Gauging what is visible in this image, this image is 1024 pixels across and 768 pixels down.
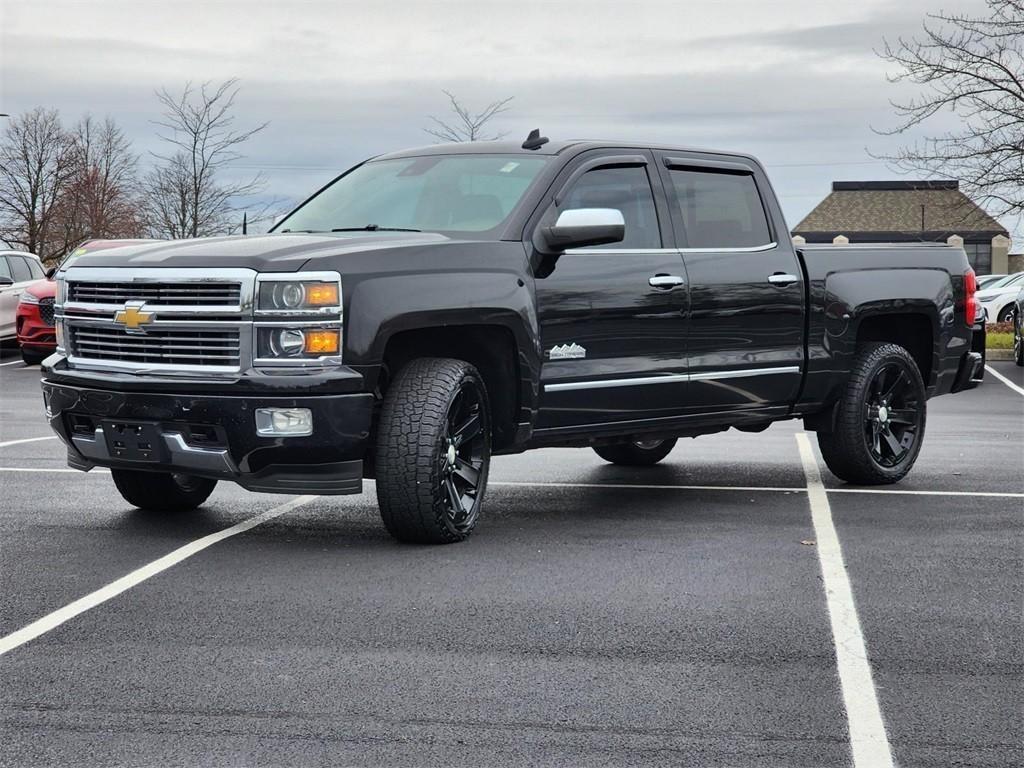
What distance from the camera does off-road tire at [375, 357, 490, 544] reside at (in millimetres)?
6836

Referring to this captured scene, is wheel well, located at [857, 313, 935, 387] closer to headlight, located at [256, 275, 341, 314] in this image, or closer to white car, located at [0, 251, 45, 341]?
headlight, located at [256, 275, 341, 314]

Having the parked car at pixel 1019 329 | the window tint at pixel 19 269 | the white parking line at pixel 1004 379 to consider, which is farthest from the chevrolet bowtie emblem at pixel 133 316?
the parked car at pixel 1019 329

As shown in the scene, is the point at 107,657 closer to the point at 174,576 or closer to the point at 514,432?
the point at 174,576

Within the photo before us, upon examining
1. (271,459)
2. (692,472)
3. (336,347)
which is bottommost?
(692,472)

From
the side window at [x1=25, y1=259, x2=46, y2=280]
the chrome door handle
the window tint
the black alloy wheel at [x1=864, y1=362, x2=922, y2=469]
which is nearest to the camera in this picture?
the chrome door handle

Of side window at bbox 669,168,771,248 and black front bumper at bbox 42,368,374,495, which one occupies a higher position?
side window at bbox 669,168,771,248

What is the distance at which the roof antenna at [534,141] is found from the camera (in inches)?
324

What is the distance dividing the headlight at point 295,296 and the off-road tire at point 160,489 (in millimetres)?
1820

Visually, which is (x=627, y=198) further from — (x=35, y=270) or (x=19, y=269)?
(x=35, y=270)

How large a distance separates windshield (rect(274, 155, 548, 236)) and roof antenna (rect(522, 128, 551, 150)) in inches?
5.5

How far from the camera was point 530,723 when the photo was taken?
4363mm

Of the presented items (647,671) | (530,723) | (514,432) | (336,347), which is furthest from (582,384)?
(530,723)

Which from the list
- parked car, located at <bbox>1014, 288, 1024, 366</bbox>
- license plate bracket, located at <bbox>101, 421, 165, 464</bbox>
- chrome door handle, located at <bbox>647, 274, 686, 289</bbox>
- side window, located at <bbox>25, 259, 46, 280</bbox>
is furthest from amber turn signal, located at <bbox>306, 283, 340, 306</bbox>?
side window, located at <bbox>25, 259, 46, 280</bbox>

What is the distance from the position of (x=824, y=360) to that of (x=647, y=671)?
14.9 ft
